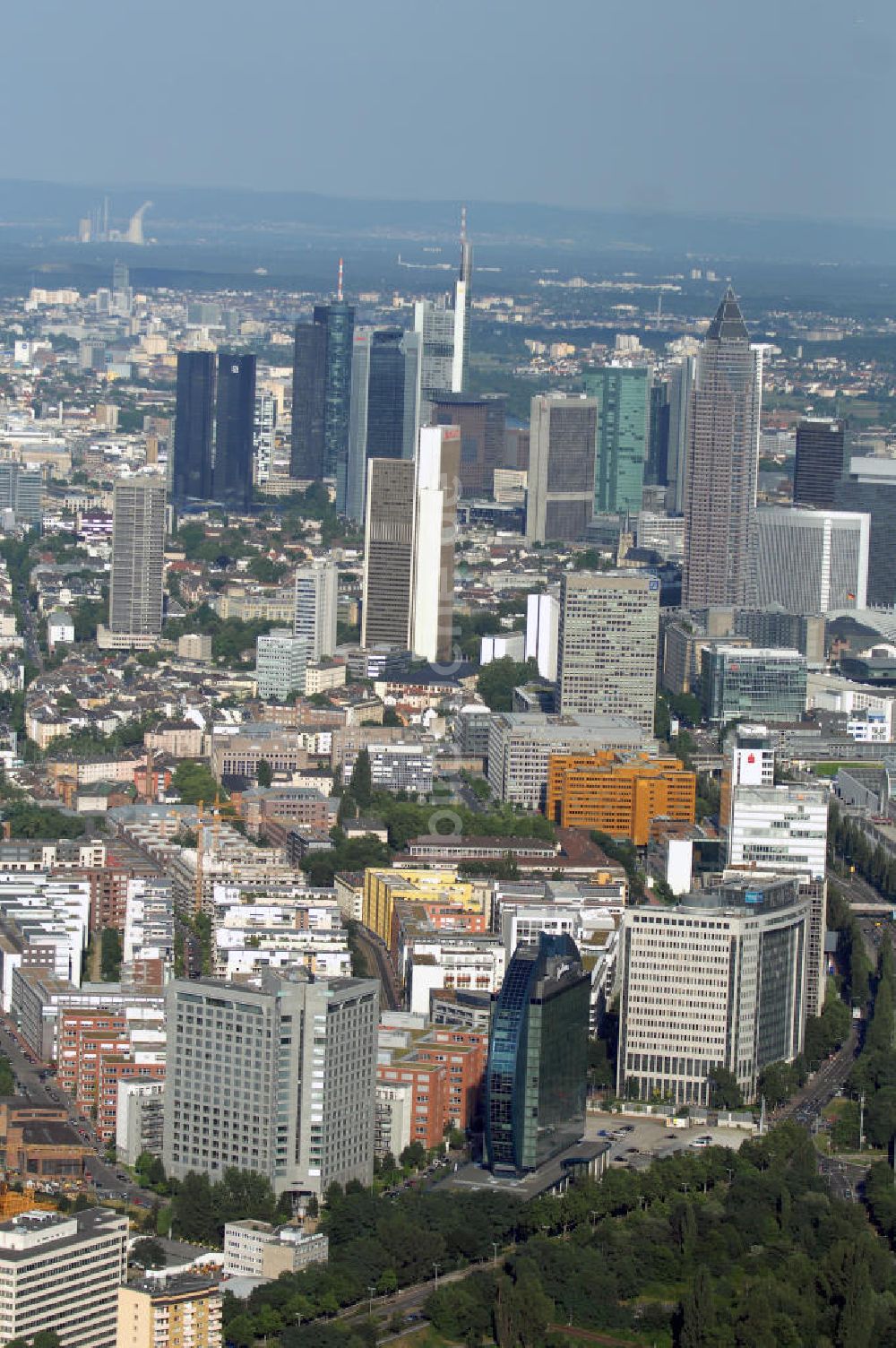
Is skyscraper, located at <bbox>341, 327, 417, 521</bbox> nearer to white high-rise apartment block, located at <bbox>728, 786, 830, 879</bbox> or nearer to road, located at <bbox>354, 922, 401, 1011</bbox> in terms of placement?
white high-rise apartment block, located at <bbox>728, 786, 830, 879</bbox>

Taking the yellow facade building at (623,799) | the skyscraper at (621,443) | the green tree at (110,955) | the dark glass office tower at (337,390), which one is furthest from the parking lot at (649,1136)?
the dark glass office tower at (337,390)

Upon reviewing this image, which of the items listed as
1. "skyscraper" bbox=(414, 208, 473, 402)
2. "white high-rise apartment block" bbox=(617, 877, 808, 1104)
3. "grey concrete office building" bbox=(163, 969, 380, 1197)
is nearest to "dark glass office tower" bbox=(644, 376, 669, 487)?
"skyscraper" bbox=(414, 208, 473, 402)

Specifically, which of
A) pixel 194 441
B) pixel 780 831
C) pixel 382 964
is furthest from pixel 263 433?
pixel 382 964

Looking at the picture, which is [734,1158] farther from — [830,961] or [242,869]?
[242,869]

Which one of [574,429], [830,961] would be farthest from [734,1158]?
[574,429]

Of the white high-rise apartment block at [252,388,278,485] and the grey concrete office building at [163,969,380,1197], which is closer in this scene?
the grey concrete office building at [163,969,380,1197]

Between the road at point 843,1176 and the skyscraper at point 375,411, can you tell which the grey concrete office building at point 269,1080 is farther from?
the skyscraper at point 375,411
